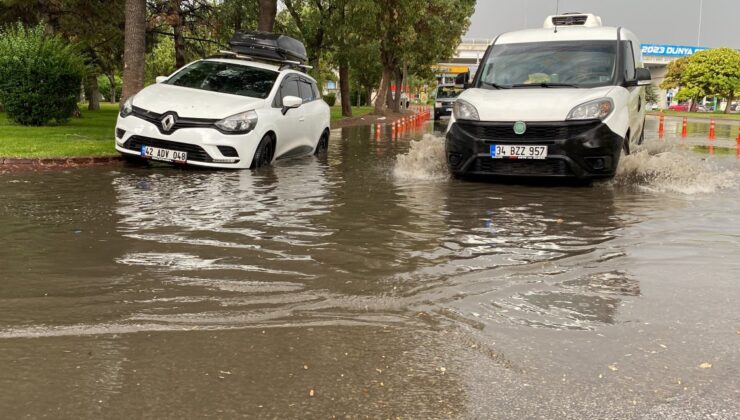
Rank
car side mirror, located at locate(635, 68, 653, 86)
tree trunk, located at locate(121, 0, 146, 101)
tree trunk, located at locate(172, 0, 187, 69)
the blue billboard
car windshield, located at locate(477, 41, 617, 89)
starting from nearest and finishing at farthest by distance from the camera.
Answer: car windshield, located at locate(477, 41, 617, 89) → car side mirror, located at locate(635, 68, 653, 86) → tree trunk, located at locate(121, 0, 146, 101) → tree trunk, located at locate(172, 0, 187, 69) → the blue billboard

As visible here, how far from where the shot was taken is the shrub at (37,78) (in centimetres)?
1570

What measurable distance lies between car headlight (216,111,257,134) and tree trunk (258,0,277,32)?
10.7 m

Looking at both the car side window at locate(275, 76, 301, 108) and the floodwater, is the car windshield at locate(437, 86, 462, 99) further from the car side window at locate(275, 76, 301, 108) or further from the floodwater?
the floodwater

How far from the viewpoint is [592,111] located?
838 cm

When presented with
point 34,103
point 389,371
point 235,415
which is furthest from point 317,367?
point 34,103

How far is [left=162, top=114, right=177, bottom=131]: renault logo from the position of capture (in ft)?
32.4

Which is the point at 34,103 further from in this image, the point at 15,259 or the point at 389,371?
the point at 389,371

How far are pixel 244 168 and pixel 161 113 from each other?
141 cm

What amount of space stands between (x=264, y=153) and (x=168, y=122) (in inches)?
63.7

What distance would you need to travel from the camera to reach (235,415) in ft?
8.89

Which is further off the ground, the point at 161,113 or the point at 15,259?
the point at 161,113

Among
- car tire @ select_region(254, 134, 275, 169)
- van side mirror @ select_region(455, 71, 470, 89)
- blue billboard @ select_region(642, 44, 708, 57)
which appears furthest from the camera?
blue billboard @ select_region(642, 44, 708, 57)

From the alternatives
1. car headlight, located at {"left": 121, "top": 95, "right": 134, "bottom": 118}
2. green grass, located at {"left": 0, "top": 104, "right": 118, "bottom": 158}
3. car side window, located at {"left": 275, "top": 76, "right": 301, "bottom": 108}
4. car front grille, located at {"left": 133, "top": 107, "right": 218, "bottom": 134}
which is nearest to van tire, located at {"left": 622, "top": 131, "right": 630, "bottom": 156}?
car side window, located at {"left": 275, "top": 76, "right": 301, "bottom": 108}

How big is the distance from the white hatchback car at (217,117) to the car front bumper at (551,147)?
3.29 metres
